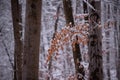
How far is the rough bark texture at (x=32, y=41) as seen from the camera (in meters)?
4.07

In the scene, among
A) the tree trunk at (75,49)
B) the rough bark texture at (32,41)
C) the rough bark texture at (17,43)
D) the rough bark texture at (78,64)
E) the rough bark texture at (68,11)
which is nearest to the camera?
the rough bark texture at (32,41)

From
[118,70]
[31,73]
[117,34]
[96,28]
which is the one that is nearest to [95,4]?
[96,28]

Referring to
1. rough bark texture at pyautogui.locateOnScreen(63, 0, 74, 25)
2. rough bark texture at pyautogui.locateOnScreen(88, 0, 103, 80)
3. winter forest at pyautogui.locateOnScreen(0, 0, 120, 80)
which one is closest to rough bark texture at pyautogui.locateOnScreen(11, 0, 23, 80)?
winter forest at pyautogui.locateOnScreen(0, 0, 120, 80)

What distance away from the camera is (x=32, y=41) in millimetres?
4098

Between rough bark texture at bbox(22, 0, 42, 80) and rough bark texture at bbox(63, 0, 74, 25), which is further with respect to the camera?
rough bark texture at bbox(63, 0, 74, 25)

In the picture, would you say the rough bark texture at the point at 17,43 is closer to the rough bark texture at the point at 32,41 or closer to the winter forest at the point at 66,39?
the winter forest at the point at 66,39

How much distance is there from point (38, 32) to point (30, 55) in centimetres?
35

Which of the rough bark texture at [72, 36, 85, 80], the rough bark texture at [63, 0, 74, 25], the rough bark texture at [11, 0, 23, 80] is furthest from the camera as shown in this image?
the rough bark texture at [11, 0, 23, 80]

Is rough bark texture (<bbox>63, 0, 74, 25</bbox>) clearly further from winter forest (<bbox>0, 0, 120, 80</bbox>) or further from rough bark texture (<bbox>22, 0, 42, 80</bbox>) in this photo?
rough bark texture (<bbox>22, 0, 42, 80</bbox>)

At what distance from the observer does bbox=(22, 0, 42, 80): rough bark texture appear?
4.07m

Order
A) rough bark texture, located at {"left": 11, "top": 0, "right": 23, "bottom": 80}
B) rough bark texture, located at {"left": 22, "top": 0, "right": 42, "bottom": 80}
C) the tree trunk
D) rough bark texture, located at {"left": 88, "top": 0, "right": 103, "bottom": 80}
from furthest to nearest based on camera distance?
rough bark texture, located at {"left": 11, "top": 0, "right": 23, "bottom": 80} < the tree trunk < rough bark texture, located at {"left": 88, "top": 0, "right": 103, "bottom": 80} < rough bark texture, located at {"left": 22, "top": 0, "right": 42, "bottom": 80}

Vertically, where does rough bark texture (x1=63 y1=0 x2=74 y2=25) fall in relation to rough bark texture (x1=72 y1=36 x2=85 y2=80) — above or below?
above

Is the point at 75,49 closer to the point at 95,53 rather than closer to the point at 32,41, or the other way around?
the point at 95,53

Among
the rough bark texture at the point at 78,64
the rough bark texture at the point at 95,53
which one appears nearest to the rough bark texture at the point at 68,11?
the rough bark texture at the point at 78,64
